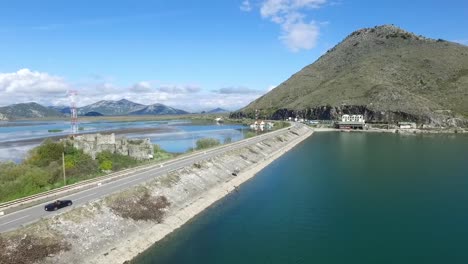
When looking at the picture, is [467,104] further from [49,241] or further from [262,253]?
[49,241]

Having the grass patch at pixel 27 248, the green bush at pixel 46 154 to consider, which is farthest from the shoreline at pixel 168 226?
the green bush at pixel 46 154

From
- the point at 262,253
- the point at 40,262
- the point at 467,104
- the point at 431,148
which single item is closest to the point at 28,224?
the point at 40,262

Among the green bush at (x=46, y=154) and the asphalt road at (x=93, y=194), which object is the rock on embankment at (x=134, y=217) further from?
the green bush at (x=46, y=154)

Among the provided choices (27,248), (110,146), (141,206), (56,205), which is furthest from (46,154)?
(27,248)

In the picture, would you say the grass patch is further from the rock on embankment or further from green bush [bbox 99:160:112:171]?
green bush [bbox 99:160:112:171]

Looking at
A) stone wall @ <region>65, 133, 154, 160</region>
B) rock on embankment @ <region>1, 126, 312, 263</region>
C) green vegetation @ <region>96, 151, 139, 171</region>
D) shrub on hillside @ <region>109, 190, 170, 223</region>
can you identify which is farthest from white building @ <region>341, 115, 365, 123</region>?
shrub on hillside @ <region>109, 190, 170, 223</region>

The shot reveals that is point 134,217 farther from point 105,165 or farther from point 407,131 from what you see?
point 407,131
